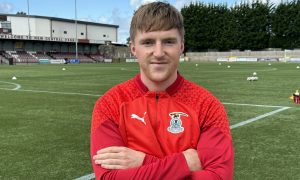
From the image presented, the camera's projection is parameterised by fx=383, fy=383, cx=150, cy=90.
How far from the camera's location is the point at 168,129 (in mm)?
2355

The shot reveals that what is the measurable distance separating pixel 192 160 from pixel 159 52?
678mm

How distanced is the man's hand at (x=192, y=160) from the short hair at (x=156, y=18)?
749mm

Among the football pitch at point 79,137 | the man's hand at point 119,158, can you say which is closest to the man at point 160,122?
the man's hand at point 119,158

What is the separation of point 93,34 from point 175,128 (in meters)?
105

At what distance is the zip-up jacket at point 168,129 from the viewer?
2.28 meters

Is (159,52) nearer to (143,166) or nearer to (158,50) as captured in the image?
(158,50)

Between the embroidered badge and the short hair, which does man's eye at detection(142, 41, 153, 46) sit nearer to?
the short hair

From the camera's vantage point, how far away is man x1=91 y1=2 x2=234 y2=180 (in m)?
2.28

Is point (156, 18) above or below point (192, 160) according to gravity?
above

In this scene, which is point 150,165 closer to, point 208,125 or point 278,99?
point 208,125

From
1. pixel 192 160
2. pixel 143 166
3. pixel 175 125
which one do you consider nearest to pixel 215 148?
pixel 192 160

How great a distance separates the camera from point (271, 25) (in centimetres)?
8375

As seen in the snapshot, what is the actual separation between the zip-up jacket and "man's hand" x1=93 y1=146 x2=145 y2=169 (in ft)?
0.13

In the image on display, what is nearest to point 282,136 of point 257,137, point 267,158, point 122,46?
point 257,137
